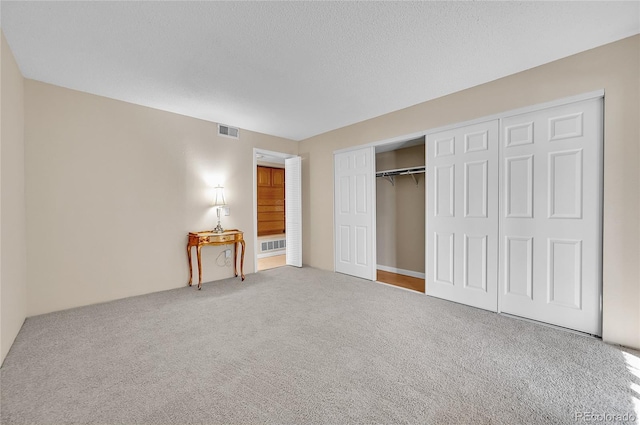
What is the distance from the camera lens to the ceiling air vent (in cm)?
425

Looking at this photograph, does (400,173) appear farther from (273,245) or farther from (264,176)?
(273,245)

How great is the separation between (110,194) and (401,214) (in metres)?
4.34

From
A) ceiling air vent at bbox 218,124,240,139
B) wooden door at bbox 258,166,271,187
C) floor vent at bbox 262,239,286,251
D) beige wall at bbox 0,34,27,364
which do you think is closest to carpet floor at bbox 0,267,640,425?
beige wall at bbox 0,34,27,364

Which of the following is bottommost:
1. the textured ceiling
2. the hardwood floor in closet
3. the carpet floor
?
the hardwood floor in closet

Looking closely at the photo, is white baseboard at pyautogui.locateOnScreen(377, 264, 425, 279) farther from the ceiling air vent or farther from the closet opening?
the ceiling air vent

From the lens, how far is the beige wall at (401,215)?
4.46 m

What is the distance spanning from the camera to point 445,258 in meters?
3.30

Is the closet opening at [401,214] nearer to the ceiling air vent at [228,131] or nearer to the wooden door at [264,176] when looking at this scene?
the ceiling air vent at [228,131]

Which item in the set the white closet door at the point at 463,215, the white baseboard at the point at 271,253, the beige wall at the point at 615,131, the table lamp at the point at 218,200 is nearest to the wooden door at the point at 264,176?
the white baseboard at the point at 271,253

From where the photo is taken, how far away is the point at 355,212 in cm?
439

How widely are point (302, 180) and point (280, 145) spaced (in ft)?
2.62

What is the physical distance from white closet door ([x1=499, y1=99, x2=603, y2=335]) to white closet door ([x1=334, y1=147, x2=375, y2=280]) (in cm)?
179

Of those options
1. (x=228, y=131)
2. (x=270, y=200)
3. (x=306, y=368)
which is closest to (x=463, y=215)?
(x=306, y=368)

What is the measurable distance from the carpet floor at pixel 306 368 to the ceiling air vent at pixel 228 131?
2704 millimetres
